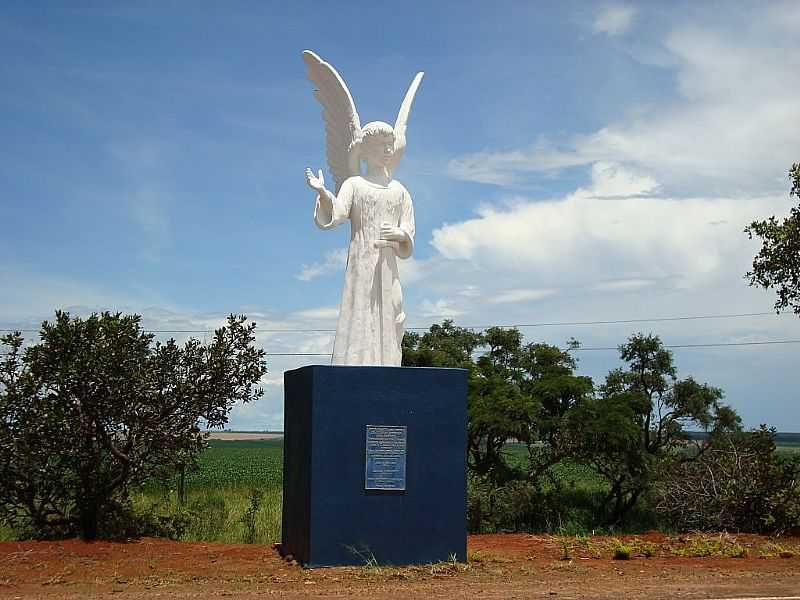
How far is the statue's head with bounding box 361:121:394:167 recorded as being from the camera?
400 inches

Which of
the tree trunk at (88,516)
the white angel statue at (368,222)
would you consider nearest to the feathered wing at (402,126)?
the white angel statue at (368,222)

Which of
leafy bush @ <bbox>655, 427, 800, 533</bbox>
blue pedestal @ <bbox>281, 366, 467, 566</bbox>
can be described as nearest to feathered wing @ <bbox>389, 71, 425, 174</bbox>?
blue pedestal @ <bbox>281, 366, 467, 566</bbox>

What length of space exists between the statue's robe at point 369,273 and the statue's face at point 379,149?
277 mm

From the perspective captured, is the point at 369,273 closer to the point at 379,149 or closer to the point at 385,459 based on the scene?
the point at 379,149

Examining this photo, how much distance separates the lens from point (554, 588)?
8102 millimetres

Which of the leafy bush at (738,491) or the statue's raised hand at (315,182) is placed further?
the leafy bush at (738,491)

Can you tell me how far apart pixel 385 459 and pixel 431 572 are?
3.93 ft

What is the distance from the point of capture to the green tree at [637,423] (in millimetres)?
18000

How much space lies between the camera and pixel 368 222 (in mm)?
10133

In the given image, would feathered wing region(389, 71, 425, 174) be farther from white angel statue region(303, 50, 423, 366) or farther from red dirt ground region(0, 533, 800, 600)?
red dirt ground region(0, 533, 800, 600)

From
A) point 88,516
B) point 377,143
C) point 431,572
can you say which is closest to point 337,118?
point 377,143

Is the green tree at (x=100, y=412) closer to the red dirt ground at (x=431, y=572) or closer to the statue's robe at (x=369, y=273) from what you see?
the red dirt ground at (x=431, y=572)

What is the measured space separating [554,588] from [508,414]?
10.00 meters

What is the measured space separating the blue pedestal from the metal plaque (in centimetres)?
2
